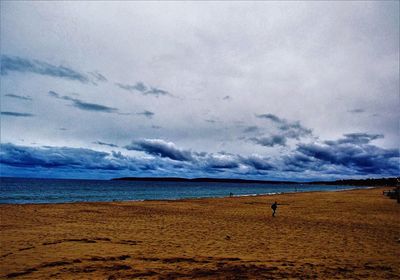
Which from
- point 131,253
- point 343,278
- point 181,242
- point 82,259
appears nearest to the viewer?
point 343,278

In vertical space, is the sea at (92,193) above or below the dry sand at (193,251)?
below

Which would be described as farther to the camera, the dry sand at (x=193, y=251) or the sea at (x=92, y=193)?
the sea at (x=92, y=193)

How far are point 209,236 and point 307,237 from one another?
5.06 metres

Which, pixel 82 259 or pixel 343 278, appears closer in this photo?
pixel 343 278

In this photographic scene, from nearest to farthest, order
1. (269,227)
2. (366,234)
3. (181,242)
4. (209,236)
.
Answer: (181,242), (209,236), (366,234), (269,227)

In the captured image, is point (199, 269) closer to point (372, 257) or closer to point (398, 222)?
point (372, 257)

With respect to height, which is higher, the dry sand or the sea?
the dry sand

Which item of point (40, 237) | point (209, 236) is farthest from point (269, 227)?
point (40, 237)

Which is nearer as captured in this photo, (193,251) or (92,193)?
(193,251)

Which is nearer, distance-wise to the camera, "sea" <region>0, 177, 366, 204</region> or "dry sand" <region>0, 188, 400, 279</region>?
"dry sand" <region>0, 188, 400, 279</region>

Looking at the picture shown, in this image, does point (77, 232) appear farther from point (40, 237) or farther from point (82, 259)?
point (82, 259)

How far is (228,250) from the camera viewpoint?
1243cm

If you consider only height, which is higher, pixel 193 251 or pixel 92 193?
pixel 193 251

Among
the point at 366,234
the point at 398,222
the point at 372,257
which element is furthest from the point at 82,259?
the point at 398,222
